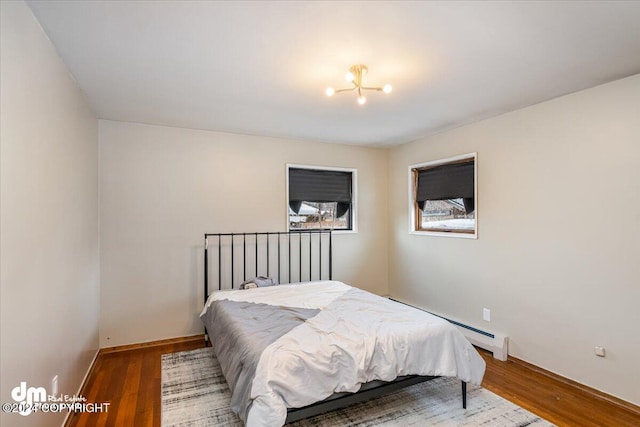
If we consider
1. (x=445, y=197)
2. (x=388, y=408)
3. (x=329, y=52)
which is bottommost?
(x=388, y=408)

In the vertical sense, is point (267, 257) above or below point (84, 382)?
above

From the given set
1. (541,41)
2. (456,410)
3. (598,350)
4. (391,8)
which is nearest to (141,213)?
(391,8)

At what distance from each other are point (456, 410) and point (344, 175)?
3270 millimetres

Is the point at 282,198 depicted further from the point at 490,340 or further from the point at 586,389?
the point at 586,389

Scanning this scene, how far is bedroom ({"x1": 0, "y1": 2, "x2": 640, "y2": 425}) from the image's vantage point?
5.70ft

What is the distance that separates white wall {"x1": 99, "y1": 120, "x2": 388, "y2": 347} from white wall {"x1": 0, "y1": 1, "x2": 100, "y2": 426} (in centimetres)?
73

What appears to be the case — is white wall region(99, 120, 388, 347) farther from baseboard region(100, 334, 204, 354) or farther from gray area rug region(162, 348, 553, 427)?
gray area rug region(162, 348, 553, 427)

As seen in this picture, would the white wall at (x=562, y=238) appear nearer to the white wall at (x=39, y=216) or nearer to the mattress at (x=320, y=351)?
the mattress at (x=320, y=351)

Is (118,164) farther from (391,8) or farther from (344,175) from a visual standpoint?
(391,8)

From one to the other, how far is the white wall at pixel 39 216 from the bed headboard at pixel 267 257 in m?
1.38

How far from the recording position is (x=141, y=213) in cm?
363

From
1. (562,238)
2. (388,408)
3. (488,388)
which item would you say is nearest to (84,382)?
(388,408)

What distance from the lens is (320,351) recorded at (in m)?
2.06

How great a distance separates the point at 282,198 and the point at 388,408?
274 centimetres
